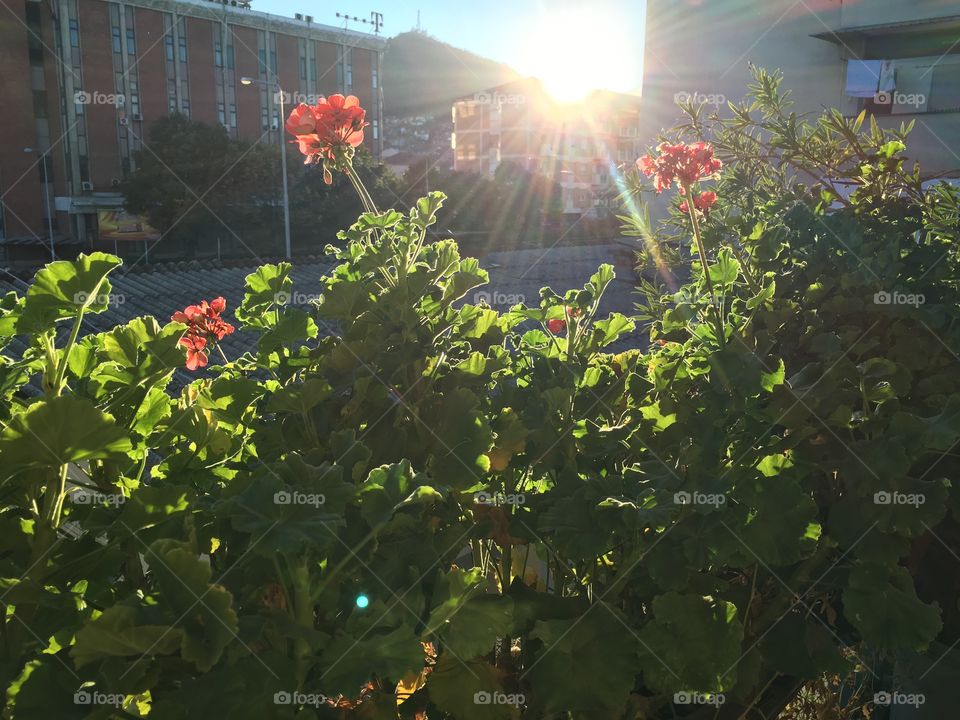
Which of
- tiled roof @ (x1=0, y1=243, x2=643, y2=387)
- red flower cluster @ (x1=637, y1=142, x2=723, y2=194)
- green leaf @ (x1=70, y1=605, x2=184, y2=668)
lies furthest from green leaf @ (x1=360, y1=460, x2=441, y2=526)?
tiled roof @ (x1=0, y1=243, x2=643, y2=387)

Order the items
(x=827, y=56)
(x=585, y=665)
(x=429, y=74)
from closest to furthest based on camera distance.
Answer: (x=585, y=665), (x=827, y=56), (x=429, y=74)

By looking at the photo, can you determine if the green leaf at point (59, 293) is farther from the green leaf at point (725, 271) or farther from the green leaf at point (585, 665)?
the green leaf at point (725, 271)

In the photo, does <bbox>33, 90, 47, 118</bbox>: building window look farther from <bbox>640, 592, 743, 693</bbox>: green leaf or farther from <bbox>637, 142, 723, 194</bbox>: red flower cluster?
<bbox>640, 592, 743, 693</bbox>: green leaf

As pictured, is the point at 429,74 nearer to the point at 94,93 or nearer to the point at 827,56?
the point at 94,93

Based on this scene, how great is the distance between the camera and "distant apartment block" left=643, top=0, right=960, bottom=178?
18906 millimetres

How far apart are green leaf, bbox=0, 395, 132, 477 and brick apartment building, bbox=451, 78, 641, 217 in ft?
166

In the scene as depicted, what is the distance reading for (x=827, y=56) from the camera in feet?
66.5

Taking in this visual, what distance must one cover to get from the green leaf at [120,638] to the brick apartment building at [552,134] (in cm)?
5069

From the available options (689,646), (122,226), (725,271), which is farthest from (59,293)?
(122,226)

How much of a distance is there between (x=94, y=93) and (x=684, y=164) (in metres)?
46.8

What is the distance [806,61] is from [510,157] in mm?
36191

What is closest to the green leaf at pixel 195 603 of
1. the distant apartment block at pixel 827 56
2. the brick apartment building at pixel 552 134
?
the distant apartment block at pixel 827 56

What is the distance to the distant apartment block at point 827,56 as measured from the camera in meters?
18.9

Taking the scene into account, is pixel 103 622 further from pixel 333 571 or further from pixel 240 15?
pixel 240 15
